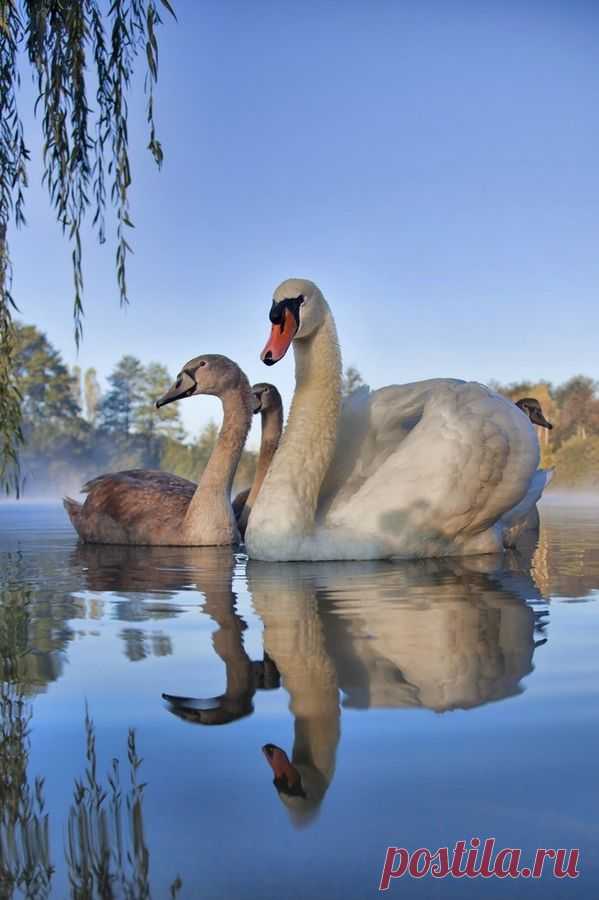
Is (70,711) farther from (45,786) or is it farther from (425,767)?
(425,767)

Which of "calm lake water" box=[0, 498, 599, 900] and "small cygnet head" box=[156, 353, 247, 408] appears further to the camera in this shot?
"small cygnet head" box=[156, 353, 247, 408]

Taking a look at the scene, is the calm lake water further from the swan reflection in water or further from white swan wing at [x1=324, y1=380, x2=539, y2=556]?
white swan wing at [x1=324, y1=380, x2=539, y2=556]

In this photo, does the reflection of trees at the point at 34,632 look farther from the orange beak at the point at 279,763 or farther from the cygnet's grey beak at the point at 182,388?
the cygnet's grey beak at the point at 182,388

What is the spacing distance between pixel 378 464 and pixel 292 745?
16.1 ft

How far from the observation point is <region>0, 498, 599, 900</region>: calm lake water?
151cm

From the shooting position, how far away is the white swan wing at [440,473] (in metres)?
6.20

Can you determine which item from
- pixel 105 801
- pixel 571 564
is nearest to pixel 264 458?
pixel 571 564

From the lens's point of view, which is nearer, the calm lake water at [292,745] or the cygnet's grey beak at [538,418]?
the calm lake water at [292,745]

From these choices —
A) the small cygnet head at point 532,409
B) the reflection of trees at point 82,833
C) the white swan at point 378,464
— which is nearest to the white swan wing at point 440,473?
the white swan at point 378,464

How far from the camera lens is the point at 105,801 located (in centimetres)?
175

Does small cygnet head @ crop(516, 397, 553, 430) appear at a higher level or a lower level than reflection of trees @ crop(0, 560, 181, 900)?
higher

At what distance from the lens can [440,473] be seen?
6.20 m

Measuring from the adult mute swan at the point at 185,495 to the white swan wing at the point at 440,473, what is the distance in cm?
187

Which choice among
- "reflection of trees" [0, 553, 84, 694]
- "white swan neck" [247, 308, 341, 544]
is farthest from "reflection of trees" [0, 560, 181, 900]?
"white swan neck" [247, 308, 341, 544]
